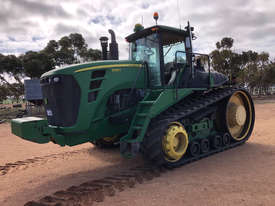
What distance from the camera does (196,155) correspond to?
5711mm

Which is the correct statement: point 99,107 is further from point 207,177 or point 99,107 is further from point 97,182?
point 207,177

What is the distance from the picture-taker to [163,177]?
4621 millimetres

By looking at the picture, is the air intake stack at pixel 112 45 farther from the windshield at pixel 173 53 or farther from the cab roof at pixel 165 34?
the windshield at pixel 173 53

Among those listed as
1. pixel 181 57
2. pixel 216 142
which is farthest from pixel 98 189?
pixel 181 57

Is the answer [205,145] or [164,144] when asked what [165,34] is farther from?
[205,145]

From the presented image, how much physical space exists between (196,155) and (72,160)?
3.33m

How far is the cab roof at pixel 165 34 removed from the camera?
5720 millimetres

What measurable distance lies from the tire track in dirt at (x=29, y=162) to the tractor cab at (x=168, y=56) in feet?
11.2

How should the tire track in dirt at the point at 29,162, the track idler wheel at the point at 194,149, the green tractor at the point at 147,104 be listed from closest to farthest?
the green tractor at the point at 147,104 < the track idler wheel at the point at 194,149 < the tire track in dirt at the point at 29,162

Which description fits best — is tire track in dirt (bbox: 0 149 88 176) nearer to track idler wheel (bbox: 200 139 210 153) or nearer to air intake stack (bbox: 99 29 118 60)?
air intake stack (bbox: 99 29 118 60)

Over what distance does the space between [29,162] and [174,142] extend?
4.04 m

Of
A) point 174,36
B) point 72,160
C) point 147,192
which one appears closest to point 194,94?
point 174,36

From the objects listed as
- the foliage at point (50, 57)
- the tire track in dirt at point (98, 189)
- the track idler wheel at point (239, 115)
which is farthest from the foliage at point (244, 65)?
the tire track in dirt at point (98, 189)

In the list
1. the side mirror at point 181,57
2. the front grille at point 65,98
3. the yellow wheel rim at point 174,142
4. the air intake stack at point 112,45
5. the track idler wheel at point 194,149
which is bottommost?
the track idler wheel at point 194,149
